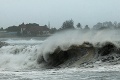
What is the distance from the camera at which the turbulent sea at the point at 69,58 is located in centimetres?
1727

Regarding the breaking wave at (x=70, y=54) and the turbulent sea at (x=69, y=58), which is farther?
the breaking wave at (x=70, y=54)

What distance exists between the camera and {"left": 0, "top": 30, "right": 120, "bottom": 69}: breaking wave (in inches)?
851

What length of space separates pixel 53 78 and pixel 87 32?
1591 centimetres

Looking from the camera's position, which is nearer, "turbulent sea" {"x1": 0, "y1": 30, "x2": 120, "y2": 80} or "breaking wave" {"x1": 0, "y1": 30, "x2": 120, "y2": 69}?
"turbulent sea" {"x1": 0, "y1": 30, "x2": 120, "y2": 80}

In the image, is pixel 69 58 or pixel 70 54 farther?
pixel 70 54

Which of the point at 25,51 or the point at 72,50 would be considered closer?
the point at 72,50

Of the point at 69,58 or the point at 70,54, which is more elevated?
the point at 70,54

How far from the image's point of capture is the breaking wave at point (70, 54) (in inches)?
851

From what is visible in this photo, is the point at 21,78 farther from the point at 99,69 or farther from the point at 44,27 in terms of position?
the point at 44,27

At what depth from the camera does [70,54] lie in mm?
23938

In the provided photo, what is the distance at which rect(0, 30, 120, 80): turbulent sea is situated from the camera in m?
17.3

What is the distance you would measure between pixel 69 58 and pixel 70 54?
908mm

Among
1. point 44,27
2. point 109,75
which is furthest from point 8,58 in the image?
point 44,27

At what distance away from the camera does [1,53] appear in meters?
30.6
